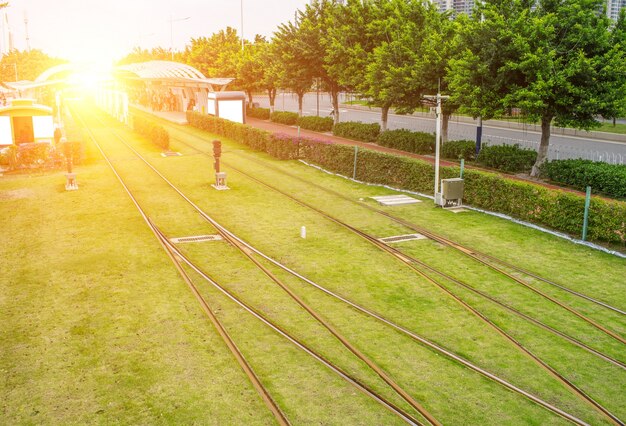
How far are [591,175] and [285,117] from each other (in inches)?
1505

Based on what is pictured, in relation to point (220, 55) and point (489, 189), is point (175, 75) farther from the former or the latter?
point (489, 189)

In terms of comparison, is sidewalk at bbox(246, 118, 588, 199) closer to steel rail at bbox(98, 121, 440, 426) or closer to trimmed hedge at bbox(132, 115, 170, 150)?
trimmed hedge at bbox(132, 115, 170, 150)

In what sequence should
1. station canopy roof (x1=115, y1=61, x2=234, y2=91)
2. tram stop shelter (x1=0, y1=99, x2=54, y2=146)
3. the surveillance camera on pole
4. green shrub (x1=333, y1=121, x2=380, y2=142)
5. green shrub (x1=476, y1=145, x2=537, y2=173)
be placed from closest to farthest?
the surveillance camera on pole → green shrub (x1=476, y1=145, x2=537, y2=173) → tram stop shelter (x1=0, y1=99, x2=54, y2=146) → green shrub (x1=333, y1=121, x2=380, y2=142) → station canopy roof (x1=115, y1=61, x2=234, y2=91)

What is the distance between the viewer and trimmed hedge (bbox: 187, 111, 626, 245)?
16.5m

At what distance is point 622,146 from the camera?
1515 inches

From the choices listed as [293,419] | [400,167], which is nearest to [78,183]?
[400,167]

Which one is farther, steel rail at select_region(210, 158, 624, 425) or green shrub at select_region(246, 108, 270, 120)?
green shrub at select_region(246, 108, 270, 120)

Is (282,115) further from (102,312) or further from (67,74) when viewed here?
(102,312)

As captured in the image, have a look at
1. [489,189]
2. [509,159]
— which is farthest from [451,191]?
[509,159]

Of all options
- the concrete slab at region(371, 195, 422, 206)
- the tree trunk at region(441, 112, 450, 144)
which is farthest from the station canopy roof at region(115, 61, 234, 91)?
the concrete slab at region(371, 195, 422, 206)

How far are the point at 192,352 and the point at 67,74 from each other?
76.6 metres

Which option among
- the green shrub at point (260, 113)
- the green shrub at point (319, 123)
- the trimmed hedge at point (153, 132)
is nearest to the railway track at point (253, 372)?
the trimmed hedge at point (153, 132)

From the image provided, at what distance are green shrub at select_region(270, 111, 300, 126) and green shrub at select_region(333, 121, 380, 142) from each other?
10.0 m

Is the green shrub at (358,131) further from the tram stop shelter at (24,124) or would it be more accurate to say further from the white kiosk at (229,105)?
the tram stop shelter at (24,124)
